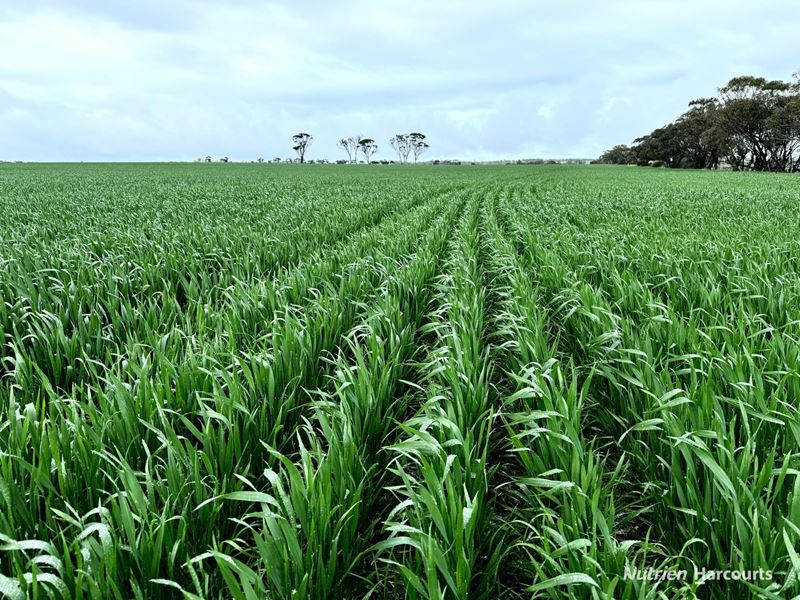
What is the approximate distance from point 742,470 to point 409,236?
697 centimetres

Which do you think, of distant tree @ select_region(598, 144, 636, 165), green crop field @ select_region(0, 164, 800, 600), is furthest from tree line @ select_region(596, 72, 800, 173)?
green crop field @ select_region(0, 164, 800, 600)

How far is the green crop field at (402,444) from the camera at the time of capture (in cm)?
150

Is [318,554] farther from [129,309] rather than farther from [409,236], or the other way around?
[409,236]

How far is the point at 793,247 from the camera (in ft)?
20.1

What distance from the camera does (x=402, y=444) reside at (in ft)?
6.36

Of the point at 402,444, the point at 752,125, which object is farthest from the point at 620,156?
the point at 402,444

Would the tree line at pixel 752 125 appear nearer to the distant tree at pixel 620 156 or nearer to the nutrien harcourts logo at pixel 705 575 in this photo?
the distant tree at pixel 620 156

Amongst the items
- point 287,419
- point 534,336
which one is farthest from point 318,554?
point 534,336

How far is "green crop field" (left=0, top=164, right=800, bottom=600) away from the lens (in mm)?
1499

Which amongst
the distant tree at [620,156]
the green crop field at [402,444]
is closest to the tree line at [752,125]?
the distant tree at [620,156]

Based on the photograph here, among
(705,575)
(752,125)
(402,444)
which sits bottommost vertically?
(705,575)

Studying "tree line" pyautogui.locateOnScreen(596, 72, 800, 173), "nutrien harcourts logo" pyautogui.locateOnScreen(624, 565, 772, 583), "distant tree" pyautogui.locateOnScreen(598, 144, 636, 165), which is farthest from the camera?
"distant tree" pyautogui.locateOnScreen(598, 144, 636, 165)

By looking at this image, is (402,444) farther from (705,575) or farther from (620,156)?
(620,156)

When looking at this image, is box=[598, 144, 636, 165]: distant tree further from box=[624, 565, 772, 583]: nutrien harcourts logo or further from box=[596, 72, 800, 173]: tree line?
box=[624, 565, 772, 583]: nutrien harcourts logo
